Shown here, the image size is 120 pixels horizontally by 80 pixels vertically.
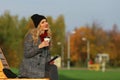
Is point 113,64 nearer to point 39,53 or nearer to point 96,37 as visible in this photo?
point 96,37

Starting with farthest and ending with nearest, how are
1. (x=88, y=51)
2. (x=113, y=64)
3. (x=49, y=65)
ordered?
(x=113, y=64) < (x=88, y=51) < (x=49, y=65)

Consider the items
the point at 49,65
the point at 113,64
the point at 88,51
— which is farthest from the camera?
the point at 113,64

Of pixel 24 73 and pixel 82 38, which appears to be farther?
pixel 82 38

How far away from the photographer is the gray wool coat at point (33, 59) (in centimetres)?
674

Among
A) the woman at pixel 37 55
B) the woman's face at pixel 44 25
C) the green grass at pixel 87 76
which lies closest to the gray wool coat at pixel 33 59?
the woman at pixel 37 55

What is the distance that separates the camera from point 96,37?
304 feet

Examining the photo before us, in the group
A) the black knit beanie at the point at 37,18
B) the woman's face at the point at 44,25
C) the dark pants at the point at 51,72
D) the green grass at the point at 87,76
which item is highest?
the black knit beanie at the point at 37,18

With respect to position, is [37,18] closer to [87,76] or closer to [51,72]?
[51,72]

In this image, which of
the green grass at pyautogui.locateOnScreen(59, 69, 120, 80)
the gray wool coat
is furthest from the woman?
the green grass at pyautogui.locateOnScreen(59, 69, 120, 80)

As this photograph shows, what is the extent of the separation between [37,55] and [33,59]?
0.28ft

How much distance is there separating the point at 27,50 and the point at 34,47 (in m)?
0.11

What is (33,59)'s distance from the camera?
682cm

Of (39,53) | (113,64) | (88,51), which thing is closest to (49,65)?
(39,53)

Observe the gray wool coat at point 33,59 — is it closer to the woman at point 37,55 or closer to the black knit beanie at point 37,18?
the woman at point 37,55
